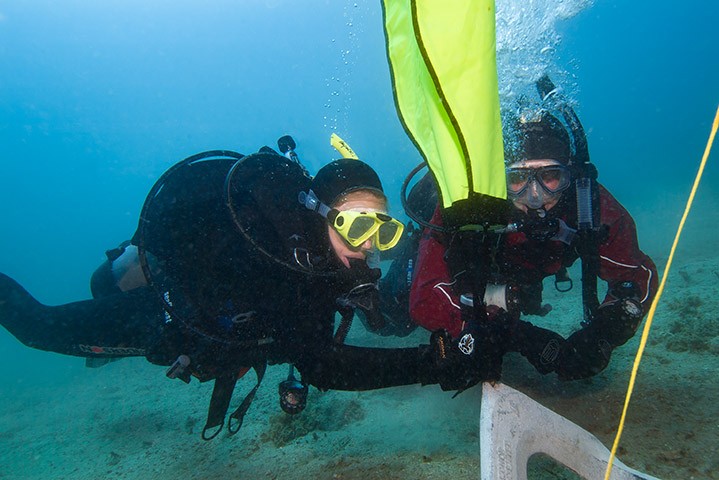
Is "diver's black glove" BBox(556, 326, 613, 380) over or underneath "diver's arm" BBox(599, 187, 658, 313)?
underneath

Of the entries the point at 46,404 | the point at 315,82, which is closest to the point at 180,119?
the point at 315,82

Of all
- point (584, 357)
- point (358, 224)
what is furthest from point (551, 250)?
point (358, 224)

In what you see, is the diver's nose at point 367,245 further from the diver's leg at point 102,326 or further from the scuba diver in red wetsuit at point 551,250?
the diver's leg at point 102,326

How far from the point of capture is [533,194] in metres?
3.80

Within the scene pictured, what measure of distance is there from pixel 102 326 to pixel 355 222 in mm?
3351

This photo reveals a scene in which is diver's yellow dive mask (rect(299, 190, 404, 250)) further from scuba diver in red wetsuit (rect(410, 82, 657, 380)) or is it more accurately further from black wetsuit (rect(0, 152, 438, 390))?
scuba diver in red wetsuit (rect(410, 82, 657, 380))

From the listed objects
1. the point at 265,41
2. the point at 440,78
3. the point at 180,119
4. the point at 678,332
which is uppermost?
the point at 265,41

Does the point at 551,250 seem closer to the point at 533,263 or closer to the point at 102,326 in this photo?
the point at 533,263

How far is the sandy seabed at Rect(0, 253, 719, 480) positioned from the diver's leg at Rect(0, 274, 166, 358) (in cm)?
169

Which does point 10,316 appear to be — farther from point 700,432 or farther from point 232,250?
point 700,432

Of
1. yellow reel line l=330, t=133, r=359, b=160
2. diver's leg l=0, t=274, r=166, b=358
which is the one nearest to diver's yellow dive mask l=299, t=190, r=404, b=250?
yellow reel line l=330, t=133, r=359, b=160

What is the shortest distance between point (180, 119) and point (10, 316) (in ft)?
374

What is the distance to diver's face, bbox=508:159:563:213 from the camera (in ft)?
12.2

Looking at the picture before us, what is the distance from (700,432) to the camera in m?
2.80
